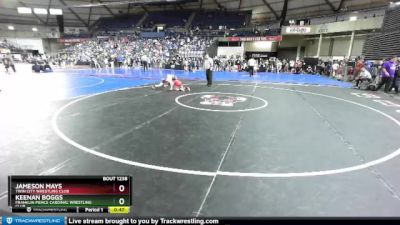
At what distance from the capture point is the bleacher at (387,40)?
62.9 feet

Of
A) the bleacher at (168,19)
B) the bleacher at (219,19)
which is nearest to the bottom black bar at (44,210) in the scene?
the bleacher at (219,19)

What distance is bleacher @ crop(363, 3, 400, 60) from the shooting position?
1917cm

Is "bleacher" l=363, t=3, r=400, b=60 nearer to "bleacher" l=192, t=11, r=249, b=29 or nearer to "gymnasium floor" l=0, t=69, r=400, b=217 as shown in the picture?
"gymnasium floor" l=0, t=69, r=400, b=217

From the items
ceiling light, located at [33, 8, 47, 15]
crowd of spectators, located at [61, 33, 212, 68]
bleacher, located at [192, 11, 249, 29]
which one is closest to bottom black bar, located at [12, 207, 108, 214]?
crowd of spectators, located at [61, 33, 212, 68]

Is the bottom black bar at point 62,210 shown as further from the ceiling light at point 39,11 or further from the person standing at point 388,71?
the ceiling light at point 39,11

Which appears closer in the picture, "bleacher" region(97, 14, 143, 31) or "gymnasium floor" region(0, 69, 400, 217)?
"gymnasium floor" region(0, 69, 400, 217)

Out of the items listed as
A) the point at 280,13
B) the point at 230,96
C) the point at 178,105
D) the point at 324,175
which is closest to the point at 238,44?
the point at 280,13

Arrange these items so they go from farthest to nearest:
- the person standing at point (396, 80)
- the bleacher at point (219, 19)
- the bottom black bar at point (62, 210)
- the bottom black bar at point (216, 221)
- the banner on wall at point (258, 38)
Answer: the bleacher at point (219, 19), the banner on wall at point (258, 38), the person standing at point (396, 80), the bottom black bar at point (62, 210), the bottom black bar at point (216, 221)

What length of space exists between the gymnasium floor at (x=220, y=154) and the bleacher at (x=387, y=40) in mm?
13237

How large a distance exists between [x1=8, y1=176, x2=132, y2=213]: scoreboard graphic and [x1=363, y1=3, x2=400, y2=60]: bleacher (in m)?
21.1

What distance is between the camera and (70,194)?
8.24 ft

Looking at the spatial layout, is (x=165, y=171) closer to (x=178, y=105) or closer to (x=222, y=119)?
(x=222, y=119)

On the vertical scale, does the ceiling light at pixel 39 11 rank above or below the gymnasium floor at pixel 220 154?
above

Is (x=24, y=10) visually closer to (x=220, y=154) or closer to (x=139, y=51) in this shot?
(x=139, y=51)
